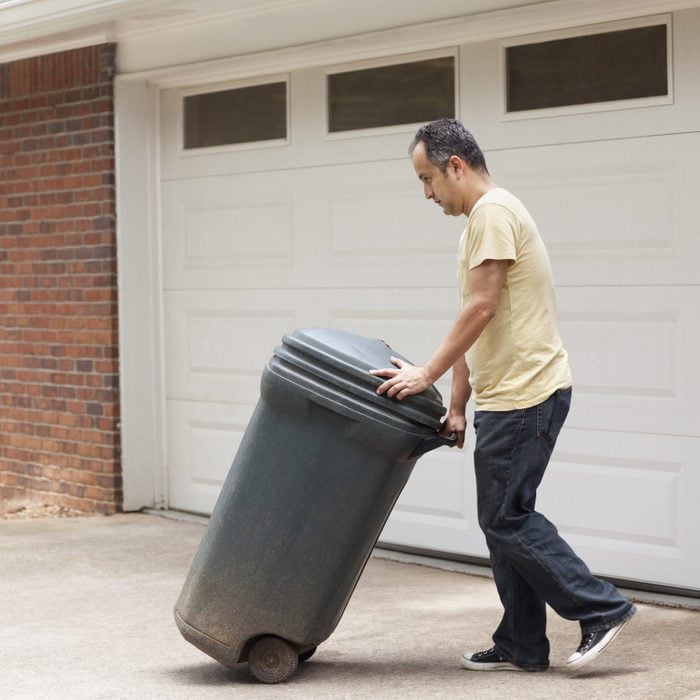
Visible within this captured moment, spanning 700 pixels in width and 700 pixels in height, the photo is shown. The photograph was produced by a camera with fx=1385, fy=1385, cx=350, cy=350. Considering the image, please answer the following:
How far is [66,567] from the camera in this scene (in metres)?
6.40

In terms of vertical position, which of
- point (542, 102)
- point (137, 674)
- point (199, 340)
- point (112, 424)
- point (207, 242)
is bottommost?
point (137, 674)

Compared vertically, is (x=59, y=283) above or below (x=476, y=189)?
below

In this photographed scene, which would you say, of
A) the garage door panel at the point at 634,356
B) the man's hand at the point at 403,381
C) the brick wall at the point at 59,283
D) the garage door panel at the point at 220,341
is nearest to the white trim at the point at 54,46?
the brick wall at the point at 59,283

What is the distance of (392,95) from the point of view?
661 centimetres

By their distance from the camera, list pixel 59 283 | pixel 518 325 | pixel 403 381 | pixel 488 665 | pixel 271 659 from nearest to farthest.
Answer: pixel 403 381
pixel 518 325
pixel 271 659
pixel 488 665
pixel 59 283

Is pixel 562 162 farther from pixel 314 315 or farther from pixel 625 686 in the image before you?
pixel 625 686

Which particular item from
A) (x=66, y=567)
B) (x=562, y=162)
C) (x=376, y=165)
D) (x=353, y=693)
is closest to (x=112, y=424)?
(x=66, y=567)

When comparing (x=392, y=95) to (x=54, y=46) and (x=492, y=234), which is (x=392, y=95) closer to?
(x=54, y=46)

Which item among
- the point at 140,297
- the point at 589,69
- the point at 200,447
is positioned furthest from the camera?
the point at 140,297

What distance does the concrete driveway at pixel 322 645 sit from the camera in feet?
14.3

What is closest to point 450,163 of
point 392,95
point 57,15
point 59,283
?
point 392,95

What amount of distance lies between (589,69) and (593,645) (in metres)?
2.60

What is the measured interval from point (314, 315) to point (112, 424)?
153cm

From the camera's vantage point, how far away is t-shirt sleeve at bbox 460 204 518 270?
4.19m
